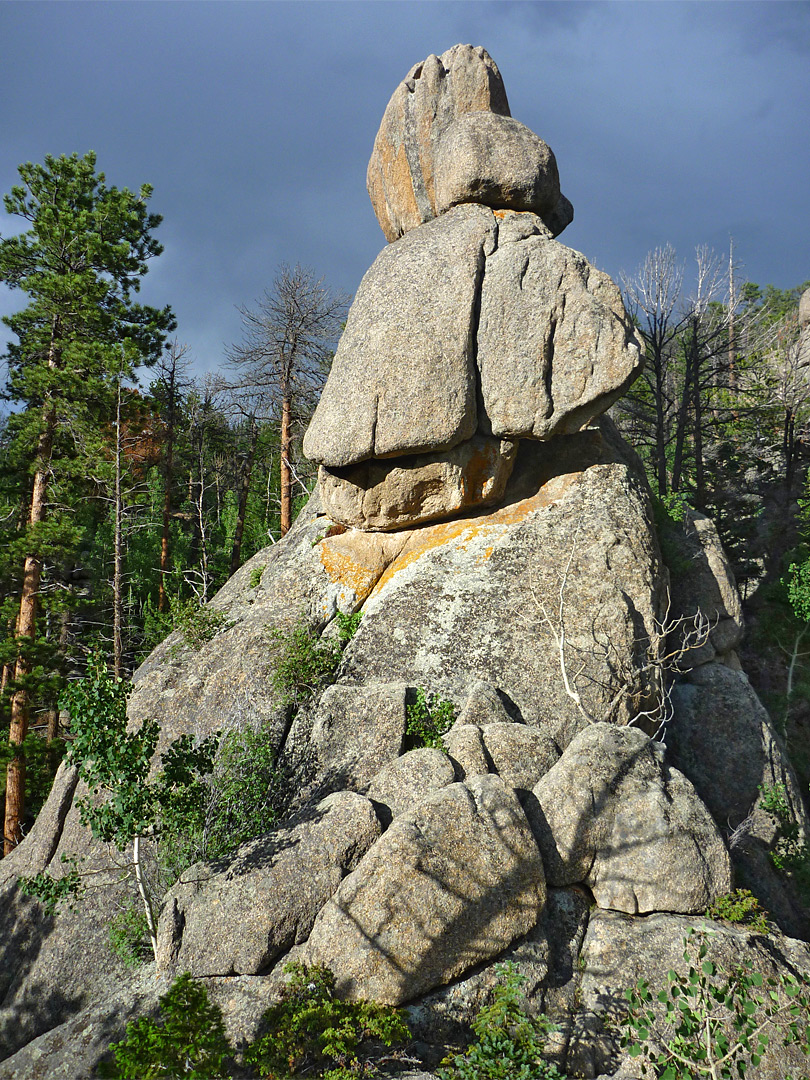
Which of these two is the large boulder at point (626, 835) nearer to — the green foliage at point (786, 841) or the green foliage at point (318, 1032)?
the green foliage at point (318, 1032)

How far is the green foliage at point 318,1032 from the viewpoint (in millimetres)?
5977

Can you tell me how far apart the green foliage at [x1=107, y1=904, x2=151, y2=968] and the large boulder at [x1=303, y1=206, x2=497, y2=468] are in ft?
25.4

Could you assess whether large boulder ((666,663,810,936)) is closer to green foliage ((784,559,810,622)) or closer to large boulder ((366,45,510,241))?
green foliage ((784,559,810,622))

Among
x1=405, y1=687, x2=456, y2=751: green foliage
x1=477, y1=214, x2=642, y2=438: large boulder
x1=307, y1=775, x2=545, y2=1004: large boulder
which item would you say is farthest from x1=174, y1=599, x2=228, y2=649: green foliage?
x1=477, y1=214, x2=642, y2=438: large boulder

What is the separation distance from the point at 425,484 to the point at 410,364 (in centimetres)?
221

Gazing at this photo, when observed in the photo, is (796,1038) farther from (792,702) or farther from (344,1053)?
(792,702)

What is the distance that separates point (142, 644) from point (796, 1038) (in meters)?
18.0

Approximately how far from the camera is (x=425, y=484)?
42.1 ft

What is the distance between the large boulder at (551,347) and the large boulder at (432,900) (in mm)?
7135

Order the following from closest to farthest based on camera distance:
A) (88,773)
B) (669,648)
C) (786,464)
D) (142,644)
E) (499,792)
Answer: (88,773) → (499,792) → (669,648) → (142,644) → (786,464)

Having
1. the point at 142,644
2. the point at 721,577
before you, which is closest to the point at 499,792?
the point at 721,577

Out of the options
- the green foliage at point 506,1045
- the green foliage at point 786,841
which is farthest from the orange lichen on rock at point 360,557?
the green foliage at point 786,841

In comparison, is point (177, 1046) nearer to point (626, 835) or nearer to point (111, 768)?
point (111, 768)

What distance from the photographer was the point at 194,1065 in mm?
5508
